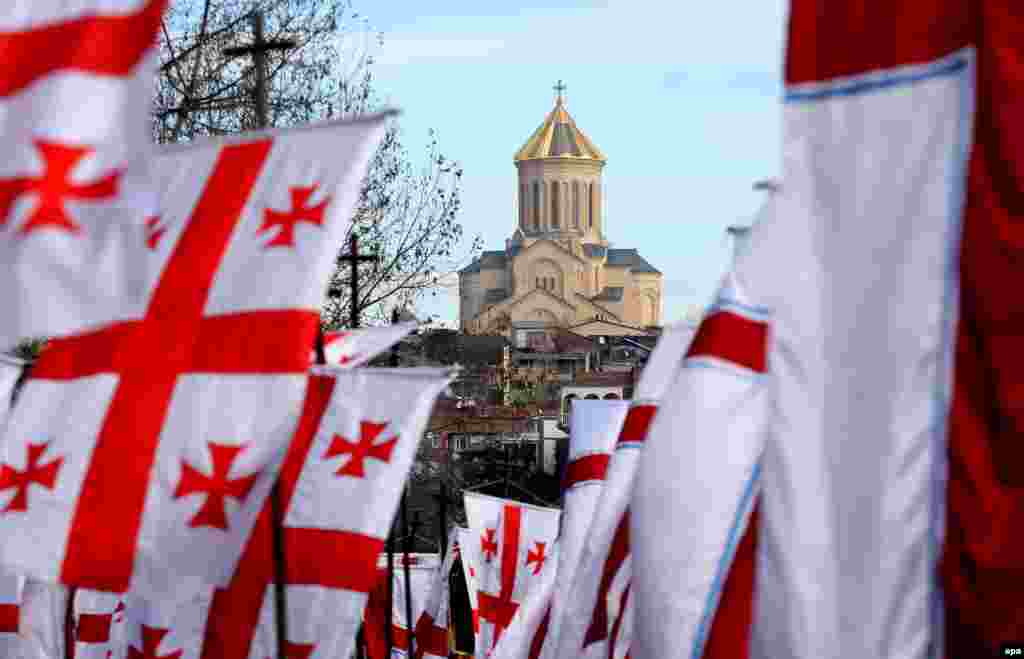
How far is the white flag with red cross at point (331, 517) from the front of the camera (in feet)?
30.2

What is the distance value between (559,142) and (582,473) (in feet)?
478

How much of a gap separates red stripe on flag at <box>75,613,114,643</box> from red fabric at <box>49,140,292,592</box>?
5.36m

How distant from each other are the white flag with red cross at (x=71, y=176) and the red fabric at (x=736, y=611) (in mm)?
2756

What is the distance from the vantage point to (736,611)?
24.3ft

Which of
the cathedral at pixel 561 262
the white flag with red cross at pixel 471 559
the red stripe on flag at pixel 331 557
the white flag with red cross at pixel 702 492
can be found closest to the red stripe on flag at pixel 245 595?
the red stripe on flag at pixel 331 557

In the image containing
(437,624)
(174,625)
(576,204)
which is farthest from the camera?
(576,204)

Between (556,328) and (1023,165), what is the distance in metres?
141

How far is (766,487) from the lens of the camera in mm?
5379

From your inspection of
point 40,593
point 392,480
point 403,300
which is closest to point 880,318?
point 392,480

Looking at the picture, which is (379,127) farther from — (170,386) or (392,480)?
(392,480)

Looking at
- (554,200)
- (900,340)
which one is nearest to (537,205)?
(554,200)

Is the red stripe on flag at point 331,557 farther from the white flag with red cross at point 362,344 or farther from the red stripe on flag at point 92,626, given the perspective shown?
the red stripe on flag at point 92,626

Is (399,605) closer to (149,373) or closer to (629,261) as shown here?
(149,373)

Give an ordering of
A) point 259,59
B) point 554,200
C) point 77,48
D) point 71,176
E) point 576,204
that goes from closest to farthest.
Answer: point 71,176
point 77,48
point 259,59
point 554,200
point 576,204
